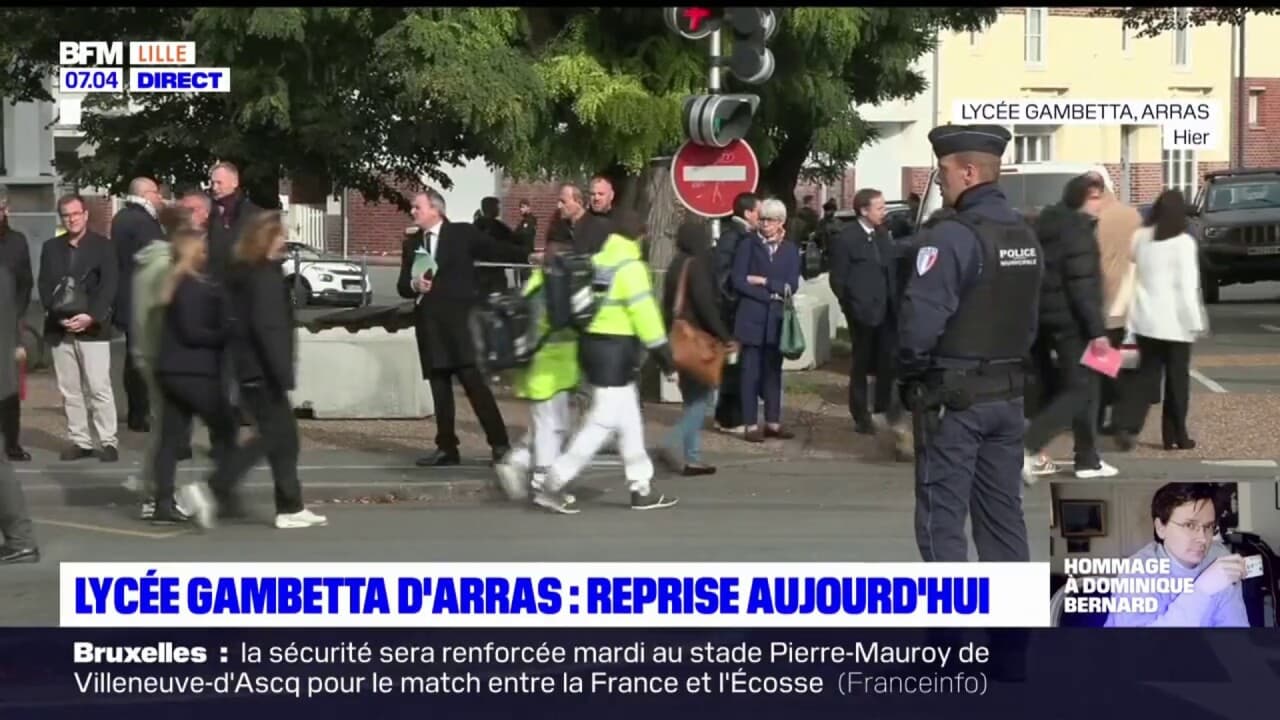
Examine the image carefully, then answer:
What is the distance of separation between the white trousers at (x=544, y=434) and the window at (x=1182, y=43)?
315 centimetres

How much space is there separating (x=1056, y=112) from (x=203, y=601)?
2817 millimetres

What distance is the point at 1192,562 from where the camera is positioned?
703cm

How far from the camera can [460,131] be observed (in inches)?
313

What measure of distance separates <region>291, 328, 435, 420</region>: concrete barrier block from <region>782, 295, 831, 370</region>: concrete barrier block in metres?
2.60

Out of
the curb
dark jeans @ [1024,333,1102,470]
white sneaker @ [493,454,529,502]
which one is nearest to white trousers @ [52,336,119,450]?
the curb

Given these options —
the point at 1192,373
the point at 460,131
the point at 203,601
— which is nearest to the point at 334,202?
the point at 460,131

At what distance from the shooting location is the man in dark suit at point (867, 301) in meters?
9.91

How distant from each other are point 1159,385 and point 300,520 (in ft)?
9.35

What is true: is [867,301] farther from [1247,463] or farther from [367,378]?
[1247,463]

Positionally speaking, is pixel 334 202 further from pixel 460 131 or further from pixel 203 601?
pixel 203 601

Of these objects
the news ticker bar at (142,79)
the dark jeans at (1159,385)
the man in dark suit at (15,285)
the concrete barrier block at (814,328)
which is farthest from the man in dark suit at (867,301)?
the man in dark suit at (15,285)

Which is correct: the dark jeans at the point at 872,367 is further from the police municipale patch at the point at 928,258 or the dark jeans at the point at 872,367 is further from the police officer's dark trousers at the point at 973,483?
the police municipale patch at the point at 928,258

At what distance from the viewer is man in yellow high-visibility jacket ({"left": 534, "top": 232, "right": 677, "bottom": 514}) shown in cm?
910

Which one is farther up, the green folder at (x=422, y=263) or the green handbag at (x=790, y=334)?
the green folder at (x=422, y=263)
